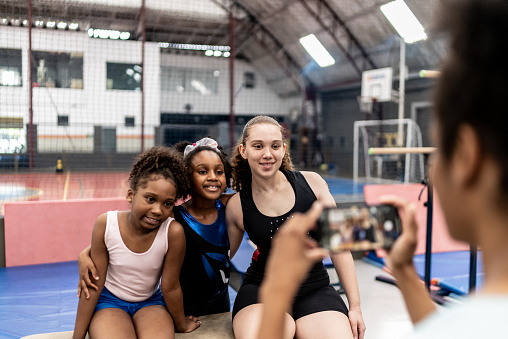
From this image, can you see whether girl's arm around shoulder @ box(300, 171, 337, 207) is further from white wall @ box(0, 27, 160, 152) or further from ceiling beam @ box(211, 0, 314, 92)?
ceiling beam @ box(211, 0, 314, 92)

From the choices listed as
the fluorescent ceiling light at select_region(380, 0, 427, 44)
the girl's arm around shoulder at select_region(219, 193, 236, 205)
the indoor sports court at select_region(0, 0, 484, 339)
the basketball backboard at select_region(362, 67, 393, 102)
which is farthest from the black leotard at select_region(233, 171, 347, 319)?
the fluorescent ceiling light at select_region(380, 0, 427, 44)

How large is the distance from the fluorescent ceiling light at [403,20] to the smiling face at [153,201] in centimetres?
862

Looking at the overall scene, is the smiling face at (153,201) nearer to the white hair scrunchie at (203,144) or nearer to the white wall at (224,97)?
the white hair scrunchie at (203,144)

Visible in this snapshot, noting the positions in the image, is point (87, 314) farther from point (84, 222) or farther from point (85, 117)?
point (85, 117)

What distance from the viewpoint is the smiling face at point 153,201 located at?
5.26 ft

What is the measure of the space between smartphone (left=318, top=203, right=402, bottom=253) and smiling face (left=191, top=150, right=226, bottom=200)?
122 cm

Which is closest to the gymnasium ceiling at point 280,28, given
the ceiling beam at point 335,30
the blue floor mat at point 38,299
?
the ceiling beam at point 335,30

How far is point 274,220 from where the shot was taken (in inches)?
69.8

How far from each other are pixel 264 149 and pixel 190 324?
79cm

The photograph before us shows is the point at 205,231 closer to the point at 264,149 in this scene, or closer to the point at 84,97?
the point at 264,149

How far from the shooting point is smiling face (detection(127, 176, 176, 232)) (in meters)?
1.60

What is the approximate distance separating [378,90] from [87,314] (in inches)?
303

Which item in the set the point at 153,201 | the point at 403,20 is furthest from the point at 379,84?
the point at 153,201

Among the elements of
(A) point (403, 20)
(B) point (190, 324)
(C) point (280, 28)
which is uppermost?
(C) point (280, 28)
